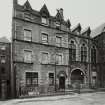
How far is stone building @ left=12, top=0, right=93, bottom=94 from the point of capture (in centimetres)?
2064

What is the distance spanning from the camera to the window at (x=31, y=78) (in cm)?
2091

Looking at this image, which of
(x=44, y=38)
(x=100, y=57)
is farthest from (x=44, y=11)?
(x=100, y=57)

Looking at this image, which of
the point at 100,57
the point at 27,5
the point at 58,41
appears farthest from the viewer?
the point at 100,57

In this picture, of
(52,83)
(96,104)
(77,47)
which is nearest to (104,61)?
(77,47)

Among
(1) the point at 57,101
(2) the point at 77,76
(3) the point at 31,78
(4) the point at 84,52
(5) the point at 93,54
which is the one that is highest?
A: (4) the point at 84,52

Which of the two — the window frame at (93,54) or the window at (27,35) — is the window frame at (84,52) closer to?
the window frame at (93,54)

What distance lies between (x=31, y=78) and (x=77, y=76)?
9.91m

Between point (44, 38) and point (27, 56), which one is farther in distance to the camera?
point (44, 38)

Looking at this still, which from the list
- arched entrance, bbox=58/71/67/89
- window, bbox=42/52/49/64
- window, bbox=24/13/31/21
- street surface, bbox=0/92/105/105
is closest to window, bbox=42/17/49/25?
window, bbox=24/13/31/21

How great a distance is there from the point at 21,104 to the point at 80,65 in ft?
50.7

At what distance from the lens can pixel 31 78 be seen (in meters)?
21.2

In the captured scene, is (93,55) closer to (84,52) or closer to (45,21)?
(84,52)

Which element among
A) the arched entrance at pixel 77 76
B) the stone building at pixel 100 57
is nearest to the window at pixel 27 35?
the arched entrance at pixel 77 76

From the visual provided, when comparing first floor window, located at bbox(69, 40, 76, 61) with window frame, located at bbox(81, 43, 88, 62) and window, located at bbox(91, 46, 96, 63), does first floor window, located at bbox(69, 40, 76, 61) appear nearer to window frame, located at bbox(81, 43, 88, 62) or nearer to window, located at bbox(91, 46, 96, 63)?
window frame, located at bbox(81, 43, 88, 62)
